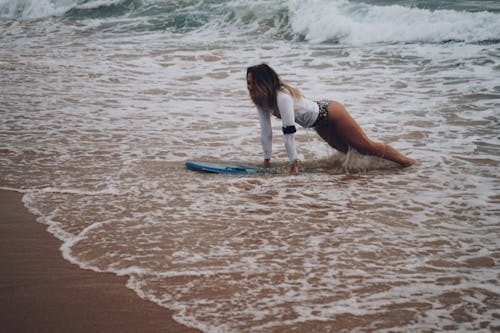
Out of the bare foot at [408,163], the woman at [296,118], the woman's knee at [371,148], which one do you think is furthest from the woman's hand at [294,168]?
the bare foot at [408,163]

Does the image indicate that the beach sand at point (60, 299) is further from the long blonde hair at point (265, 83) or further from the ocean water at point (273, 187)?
the long blonde hair at point (265, 83)

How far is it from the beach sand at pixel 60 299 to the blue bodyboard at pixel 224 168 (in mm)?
2189

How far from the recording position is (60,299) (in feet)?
11.2

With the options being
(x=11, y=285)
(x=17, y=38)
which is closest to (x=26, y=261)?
(x=11, y=285)

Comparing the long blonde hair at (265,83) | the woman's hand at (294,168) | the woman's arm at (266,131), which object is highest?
the long blonde hair at (265,83)

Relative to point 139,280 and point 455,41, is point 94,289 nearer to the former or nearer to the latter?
point 139,280

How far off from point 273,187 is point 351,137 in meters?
1.33

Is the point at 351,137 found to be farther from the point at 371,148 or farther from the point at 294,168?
the point at 294,168

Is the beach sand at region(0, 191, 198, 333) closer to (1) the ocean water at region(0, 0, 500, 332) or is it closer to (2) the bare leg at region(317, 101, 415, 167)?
(1) the ocean water at region(0, 0, 500, 332)

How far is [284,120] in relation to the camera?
6105mm

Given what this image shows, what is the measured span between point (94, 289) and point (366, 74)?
9.15 m

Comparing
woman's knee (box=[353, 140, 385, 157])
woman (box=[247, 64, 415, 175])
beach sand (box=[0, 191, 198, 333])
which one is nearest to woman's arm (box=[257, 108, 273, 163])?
woman (box=[247, 64, 415, 175])

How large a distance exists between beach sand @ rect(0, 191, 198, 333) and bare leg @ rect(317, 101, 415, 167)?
11.4 feet

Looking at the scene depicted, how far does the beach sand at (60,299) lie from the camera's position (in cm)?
315
